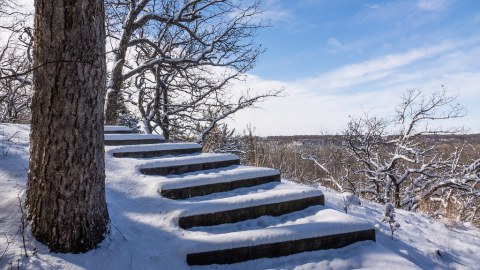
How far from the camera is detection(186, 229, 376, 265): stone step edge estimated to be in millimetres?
2408

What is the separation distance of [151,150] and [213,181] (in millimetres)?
1187

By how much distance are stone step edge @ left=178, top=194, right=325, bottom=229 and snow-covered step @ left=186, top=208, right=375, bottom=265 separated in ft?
0.55

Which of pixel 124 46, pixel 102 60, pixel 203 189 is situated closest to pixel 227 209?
pixel 203 189

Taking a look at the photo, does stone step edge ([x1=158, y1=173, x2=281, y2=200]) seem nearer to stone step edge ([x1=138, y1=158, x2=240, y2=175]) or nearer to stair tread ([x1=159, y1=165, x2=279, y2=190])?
stair tread ([x1=159, y1=165, x2=279, y2=190])

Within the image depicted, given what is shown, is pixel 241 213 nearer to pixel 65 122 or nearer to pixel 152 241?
pixel 152 241

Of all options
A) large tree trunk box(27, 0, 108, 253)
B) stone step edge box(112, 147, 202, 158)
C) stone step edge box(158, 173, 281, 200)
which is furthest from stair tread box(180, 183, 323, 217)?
stone step edge box(112, 147, 202, 158)

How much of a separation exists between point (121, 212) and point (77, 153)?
86cm

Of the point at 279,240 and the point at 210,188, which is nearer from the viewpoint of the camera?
the point at 279,240

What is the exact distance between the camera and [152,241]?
8.21ft

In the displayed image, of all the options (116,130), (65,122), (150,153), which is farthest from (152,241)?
(116,130)

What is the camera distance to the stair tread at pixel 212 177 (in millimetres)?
3204

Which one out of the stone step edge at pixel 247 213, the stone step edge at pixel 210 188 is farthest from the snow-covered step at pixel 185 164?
the stone step edge at pixel 247 213

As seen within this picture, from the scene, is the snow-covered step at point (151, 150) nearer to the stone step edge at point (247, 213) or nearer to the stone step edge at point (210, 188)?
the stone step edge at point (210, 188)

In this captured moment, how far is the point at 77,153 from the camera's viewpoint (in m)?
2.15
